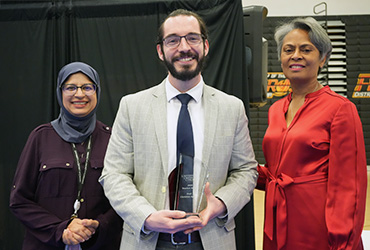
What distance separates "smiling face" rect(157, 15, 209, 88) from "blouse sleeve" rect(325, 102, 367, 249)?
70 cm

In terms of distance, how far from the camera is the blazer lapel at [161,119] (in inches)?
63.9

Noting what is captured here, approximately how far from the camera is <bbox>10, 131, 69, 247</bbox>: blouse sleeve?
6.42ft

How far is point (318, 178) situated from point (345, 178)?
12cm

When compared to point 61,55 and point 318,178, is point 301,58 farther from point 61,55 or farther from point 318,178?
point 61,55

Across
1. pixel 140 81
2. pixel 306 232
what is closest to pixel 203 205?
pixel 306 232

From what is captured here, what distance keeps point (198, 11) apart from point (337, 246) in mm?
2442

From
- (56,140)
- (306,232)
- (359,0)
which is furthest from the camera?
(359,0)

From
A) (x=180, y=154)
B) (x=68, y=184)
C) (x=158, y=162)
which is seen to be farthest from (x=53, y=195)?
(x=180, y=154)

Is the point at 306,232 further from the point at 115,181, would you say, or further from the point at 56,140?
the point at 56,140

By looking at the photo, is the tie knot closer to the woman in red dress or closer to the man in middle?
the man in middle

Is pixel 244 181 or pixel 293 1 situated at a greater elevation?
pixel 293 1

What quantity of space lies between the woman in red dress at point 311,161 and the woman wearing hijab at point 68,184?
0.90 m

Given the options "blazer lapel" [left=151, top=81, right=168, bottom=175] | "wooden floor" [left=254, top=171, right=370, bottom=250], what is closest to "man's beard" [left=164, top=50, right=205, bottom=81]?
"blazer lapel" [left=151, top=81, right=168, bottom=175]

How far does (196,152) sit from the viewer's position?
5.47 ft
